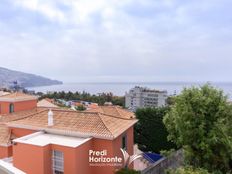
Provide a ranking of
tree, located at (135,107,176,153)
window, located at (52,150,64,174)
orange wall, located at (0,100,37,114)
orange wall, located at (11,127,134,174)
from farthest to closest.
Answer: orange wall, located at (0,100,37,114) < tree, located at (135,107,176,153) < window, located at (52,150,64,174) < orange wall, located at (11,127,134,174)

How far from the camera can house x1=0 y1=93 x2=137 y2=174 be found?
46.9 feet

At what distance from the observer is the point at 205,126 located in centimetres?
1223

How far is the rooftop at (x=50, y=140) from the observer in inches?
576

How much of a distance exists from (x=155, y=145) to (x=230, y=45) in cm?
1752

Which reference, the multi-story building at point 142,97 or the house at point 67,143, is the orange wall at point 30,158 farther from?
the multi-story building at point 142,97

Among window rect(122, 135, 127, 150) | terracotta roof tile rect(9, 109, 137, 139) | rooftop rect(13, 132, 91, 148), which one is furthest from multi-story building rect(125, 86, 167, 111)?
rooftop rect(13, 132, 91, 148)

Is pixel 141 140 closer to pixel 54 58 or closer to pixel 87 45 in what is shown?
pixel 87 45

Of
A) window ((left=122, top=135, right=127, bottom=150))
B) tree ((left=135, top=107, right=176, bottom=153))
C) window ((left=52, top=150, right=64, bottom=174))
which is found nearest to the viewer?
window ((left=52, top=150, right=64, bottom=174))

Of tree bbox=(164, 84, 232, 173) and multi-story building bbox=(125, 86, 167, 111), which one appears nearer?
tree bbox=(164, 84, 232, 173)

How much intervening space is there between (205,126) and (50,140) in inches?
376

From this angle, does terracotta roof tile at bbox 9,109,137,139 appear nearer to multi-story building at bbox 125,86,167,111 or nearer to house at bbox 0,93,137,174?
house at bbox 0,93,137,174

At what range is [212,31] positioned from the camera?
88.6ft

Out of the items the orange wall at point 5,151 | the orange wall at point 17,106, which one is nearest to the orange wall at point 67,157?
the orange wall at point 5,151

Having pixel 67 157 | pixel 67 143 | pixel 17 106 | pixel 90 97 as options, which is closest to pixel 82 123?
pixel 67 143
